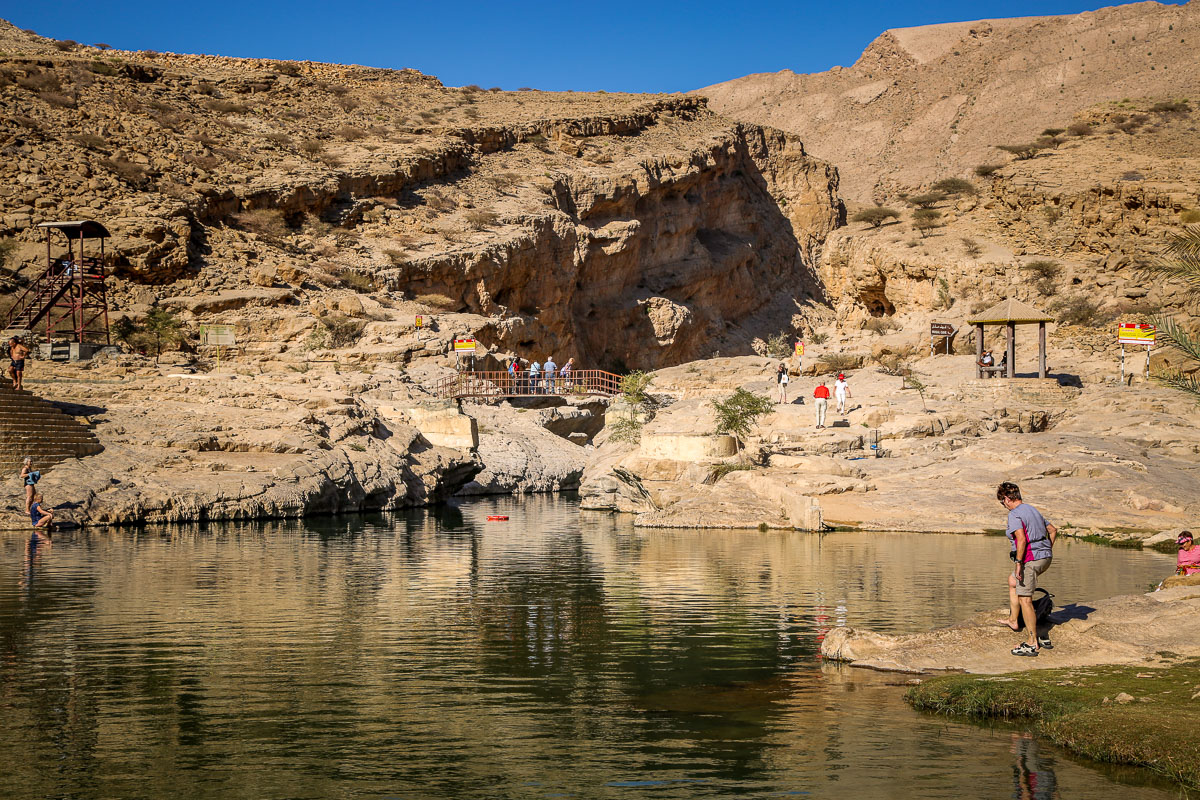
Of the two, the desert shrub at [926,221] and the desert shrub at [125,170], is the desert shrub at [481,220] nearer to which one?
the desert shrub at [125,170]

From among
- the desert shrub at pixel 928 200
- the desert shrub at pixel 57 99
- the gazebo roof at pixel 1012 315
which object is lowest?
the gazebo roof at pixel 1012 315

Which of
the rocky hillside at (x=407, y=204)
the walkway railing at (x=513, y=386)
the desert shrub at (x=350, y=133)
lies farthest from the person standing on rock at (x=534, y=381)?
the desert shrub at (x=350, y=133)

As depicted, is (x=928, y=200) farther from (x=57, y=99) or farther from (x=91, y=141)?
(x=57, y=99)

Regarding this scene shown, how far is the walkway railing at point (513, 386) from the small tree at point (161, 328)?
10881 millimetres

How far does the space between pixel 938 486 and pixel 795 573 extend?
858 centimetres

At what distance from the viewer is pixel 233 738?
8.27 metres

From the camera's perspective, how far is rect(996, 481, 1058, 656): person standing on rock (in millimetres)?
9656

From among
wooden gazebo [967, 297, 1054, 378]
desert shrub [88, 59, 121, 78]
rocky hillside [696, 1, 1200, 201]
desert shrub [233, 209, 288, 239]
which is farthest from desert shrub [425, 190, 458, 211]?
rocky hillside [696, 1, 1200, 201]

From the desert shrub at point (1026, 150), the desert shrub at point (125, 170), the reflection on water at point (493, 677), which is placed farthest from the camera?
the desert shrub at point (1026, 150)

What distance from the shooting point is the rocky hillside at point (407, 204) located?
4656 centimetres

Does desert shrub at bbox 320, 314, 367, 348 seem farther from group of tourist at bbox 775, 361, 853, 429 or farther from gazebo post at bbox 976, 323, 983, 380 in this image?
gazebo post at bbox 976, 323, 983, 380

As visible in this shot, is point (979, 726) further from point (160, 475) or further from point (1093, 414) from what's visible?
point (1093, 414)

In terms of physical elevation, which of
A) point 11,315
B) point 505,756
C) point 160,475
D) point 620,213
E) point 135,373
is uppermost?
point 620,213

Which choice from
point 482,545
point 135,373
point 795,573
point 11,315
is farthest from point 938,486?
point 11,315
